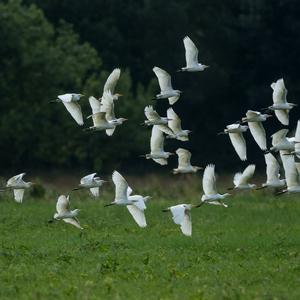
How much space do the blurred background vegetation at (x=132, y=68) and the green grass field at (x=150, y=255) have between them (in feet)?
63.7

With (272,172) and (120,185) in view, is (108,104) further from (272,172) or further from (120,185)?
(272,172)

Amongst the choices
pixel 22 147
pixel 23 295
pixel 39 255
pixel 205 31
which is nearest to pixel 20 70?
pixel 22 147

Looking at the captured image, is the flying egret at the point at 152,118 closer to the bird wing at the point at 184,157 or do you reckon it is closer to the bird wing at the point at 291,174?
the bird wing at the point at 184,157

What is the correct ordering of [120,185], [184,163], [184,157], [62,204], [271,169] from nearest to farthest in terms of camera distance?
[62,204], [120,185], [271,169], [184,157], [184,163]

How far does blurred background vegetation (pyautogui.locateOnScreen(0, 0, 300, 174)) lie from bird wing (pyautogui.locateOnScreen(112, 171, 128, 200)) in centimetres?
2543

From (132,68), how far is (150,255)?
40.3m

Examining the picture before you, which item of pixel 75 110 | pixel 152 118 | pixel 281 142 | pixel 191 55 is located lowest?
pixel 281 142

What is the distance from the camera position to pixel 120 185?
17125 millimetres

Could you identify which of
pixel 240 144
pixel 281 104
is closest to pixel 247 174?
pixel 240 144

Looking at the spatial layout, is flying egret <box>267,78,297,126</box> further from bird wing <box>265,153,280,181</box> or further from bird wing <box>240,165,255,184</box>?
bird wing <box>240,165,255,184</box>

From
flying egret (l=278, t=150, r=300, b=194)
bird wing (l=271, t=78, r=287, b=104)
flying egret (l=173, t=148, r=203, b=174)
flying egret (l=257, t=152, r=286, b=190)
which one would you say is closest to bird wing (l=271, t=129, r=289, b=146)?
flying egret (l=278, t=150, r=300, b=194)

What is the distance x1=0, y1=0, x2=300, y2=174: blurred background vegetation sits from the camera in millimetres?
43375

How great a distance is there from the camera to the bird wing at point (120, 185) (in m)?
17.0

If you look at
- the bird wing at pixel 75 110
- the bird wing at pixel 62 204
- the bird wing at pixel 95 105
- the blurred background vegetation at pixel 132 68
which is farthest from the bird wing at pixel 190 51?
the blurred background vegetation at pixel 132 68
